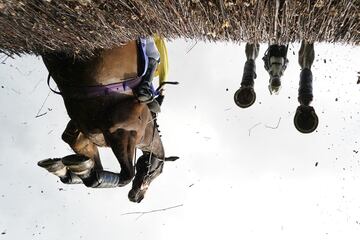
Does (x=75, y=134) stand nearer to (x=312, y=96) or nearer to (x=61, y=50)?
(x=61, y=50)

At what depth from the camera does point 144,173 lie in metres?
6.84

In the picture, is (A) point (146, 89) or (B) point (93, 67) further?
(A) point (146, 89)


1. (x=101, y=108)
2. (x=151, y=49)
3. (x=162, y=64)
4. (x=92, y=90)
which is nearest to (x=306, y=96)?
(x=162, y=64)

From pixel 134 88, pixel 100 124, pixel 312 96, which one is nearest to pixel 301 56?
pixel 312 96

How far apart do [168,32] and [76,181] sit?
2.49 m

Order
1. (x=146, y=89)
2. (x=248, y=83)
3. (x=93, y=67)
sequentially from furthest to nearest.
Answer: (x=248, y=83)
(x=146, y=89)
(x=93, y=67)

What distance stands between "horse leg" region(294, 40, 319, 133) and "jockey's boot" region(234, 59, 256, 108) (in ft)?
2.25

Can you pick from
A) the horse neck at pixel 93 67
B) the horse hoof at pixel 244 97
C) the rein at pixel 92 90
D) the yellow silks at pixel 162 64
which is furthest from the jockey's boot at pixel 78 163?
the horse hoof at pixel 244 97

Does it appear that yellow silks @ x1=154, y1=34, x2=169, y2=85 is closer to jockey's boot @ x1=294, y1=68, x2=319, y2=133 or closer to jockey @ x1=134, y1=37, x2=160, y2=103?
jockey @ x1=134, y1=37, x2=160, y2=103

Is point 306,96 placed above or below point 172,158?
above

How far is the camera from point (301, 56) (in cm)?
672

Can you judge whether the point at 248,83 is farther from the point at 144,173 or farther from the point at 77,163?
the point at 77,163

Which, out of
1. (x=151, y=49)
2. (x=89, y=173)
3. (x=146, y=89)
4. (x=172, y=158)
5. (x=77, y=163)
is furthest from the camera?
(x=172, y=158)

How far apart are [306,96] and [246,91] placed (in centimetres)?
86
